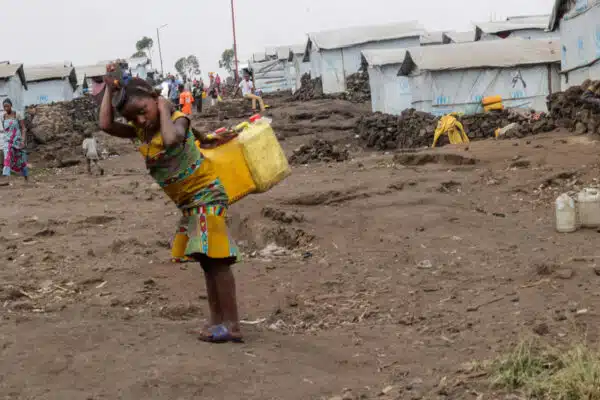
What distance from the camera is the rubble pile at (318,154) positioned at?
49.0ft

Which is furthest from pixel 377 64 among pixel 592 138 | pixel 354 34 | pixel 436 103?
pixel 592 138

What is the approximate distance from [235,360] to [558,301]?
1899 millimetres

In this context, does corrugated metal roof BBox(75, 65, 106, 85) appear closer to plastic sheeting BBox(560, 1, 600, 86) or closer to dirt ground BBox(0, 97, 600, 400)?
plastic sheeting BBox(560, 1, 600, 86)

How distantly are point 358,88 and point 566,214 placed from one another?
972 inches

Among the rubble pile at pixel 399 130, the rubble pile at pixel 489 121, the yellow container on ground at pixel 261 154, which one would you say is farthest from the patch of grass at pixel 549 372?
the rubble pile at pixel 399 130

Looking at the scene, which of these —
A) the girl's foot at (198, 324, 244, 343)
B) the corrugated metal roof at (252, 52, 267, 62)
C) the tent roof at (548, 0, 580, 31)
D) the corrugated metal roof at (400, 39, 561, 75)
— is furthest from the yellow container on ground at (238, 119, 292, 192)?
the corrugated metal roof at (252, 52, 267, 62)

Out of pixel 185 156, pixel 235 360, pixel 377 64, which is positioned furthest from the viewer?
pixel 377 64

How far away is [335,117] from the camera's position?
25.2 metres

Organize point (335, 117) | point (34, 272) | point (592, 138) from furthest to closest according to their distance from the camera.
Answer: point (335, 117) < point (592, 138) < point (34, 272)

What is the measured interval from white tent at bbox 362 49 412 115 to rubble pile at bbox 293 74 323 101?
26.8 ft

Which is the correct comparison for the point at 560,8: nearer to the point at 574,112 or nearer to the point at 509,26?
the point at 574,112

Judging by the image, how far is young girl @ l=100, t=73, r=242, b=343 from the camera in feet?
13.9

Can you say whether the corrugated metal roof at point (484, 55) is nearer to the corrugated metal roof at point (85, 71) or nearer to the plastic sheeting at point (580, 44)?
the plastic sheeting at point (580, 44)

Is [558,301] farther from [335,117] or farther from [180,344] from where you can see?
[335,117]
